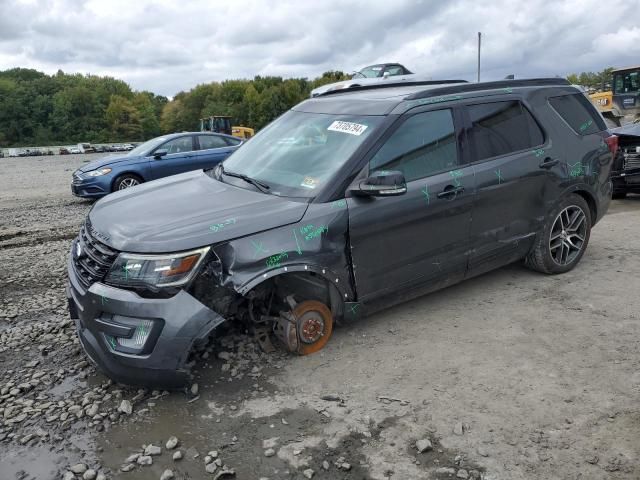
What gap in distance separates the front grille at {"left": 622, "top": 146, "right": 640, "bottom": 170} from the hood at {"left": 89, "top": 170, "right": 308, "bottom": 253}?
763 cm

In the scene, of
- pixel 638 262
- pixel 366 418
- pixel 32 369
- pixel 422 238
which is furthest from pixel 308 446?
pixel 638 262

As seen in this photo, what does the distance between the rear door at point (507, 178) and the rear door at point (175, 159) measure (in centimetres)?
817

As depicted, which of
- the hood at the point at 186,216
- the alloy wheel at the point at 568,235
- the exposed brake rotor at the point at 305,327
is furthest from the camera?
the alloy wheel at the point at 568,235

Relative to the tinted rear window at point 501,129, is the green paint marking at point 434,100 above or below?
above

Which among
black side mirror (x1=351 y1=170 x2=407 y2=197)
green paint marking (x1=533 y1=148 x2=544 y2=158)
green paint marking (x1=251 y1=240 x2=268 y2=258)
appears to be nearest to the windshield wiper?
green paint marking (x1=251 y1=240 x2=268 y2=258)

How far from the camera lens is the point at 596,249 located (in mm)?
6312

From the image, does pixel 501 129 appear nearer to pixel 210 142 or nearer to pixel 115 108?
pixel 210 142

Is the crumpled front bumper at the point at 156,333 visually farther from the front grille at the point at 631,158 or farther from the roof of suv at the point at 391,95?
the front grille at the point at 631,158

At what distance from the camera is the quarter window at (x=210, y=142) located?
12180 mm

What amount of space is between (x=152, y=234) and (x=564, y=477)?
8.67 feet

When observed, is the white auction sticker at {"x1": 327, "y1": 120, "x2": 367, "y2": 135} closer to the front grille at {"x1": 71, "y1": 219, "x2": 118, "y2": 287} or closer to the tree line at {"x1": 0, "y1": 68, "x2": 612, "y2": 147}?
the front grille at {"x1": 71, "y1": 219, "x2": 118, "y2": 287}

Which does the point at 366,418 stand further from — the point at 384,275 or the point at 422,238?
the point at 422,238

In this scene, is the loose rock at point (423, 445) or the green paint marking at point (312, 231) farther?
the green paint marking at point (312, 231)

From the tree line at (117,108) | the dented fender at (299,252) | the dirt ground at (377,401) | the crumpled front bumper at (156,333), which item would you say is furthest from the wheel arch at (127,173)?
the tree line at (117,108)
